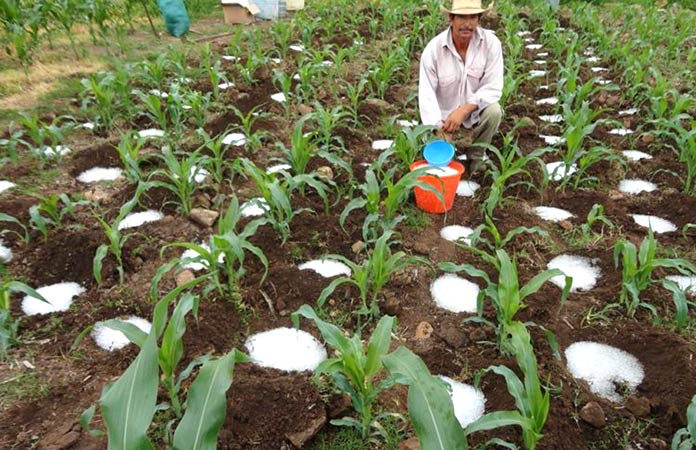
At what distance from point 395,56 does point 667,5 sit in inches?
336

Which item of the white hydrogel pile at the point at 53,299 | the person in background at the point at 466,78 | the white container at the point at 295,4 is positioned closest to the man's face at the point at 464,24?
the person in background at the point at 466,78

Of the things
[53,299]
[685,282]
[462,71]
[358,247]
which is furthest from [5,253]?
[685,282]

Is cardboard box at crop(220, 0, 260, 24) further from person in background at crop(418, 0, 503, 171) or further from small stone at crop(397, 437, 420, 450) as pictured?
small stone at crop(397, 437, 420, 450)

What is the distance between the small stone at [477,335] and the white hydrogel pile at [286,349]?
1.96 feet

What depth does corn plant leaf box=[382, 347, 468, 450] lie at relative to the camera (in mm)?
1146

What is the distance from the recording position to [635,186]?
10.4 feet

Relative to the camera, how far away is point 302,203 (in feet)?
9.09

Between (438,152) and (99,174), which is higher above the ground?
(438,152)

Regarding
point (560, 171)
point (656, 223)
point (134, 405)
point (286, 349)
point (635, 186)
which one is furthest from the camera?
point (560, 171)

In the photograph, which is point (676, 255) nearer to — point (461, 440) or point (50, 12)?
point (461, 440)

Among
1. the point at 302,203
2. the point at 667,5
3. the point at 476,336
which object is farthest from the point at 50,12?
the point at 667,5

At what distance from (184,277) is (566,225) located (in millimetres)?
2017

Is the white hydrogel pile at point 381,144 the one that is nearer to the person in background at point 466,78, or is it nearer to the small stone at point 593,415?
the person in background at point 466,78

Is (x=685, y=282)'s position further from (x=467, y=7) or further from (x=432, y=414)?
(x=467, y=7)
